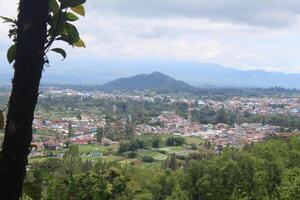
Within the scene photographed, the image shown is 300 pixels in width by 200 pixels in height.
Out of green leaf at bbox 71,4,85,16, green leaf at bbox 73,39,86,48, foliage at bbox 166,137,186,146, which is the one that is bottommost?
foliage at bbox 166,137,186,146

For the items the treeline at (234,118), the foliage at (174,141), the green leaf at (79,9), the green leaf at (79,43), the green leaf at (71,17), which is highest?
the green leaf at (79,9)

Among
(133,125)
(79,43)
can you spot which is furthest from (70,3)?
(133,125)

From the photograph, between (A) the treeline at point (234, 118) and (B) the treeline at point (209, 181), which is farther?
(A) the treeline at point (234, 118)

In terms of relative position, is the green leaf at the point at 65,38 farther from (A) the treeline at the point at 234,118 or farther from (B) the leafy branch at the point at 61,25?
(A) the treeline at the point at 234,118

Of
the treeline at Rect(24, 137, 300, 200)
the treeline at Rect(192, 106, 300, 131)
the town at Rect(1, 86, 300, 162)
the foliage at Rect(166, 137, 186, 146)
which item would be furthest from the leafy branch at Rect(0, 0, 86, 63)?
the treeline at Rect(192, 106, 300, 131)

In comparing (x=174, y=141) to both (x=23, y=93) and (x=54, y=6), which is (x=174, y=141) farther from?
(x=23, y=93)

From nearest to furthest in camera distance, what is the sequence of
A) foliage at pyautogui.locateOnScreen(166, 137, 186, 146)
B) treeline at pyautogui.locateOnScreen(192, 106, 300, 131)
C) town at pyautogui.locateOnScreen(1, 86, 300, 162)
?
1. town at pyautogui.locateOnScreen(1, 86, 300, 162)
2. foliage at pyautogui.locateOnScreen(166, 137, 186, 146)
3. treeline at pyautogui.locateOnScreen(192, 106, 300, 131)

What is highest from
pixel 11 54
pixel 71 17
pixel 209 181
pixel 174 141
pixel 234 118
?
pixel 71 17

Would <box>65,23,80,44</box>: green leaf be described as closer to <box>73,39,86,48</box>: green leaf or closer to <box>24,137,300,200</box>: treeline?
<box>73,39,86,48</box>: green leaf

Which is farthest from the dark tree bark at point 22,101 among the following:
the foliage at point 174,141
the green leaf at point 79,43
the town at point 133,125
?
the foliage at point 174,141
